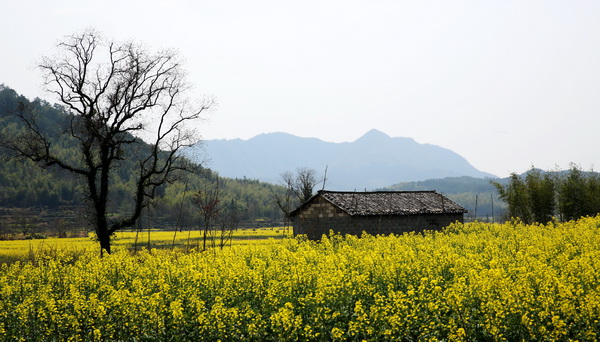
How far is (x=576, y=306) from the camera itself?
955 cm

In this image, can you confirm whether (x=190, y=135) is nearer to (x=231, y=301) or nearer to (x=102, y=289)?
(x=102, y=289)

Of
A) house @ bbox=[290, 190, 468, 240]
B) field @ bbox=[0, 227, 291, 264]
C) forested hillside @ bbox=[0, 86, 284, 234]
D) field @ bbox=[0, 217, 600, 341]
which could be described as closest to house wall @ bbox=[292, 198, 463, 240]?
house @ bbox=[290, 190, 468, 240]

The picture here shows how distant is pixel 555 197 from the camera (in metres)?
48.1

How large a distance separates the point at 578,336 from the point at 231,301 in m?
6.88

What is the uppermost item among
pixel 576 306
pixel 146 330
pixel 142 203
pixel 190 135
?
pixel 190 135

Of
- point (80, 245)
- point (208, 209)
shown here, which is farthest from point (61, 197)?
point (208, 209)

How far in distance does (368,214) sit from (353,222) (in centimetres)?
107

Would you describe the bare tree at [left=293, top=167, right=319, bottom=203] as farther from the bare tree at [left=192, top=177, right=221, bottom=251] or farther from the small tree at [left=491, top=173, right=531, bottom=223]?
the small tree at [left=491, top=173, right=531, bottom=223]

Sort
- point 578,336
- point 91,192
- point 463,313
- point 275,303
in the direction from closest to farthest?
point 578,336, point 463,313, point 275,303, point 91,192

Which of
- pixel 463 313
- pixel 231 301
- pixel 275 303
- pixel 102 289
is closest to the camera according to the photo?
pixel 463 313

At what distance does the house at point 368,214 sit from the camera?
32.4 metres

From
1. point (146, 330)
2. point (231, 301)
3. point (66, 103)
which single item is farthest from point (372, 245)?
point (66, 103)

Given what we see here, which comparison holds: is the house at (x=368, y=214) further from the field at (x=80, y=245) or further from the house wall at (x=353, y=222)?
the field at (x=80, y=245)

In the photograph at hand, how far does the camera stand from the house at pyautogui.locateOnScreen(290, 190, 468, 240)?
106 ft
